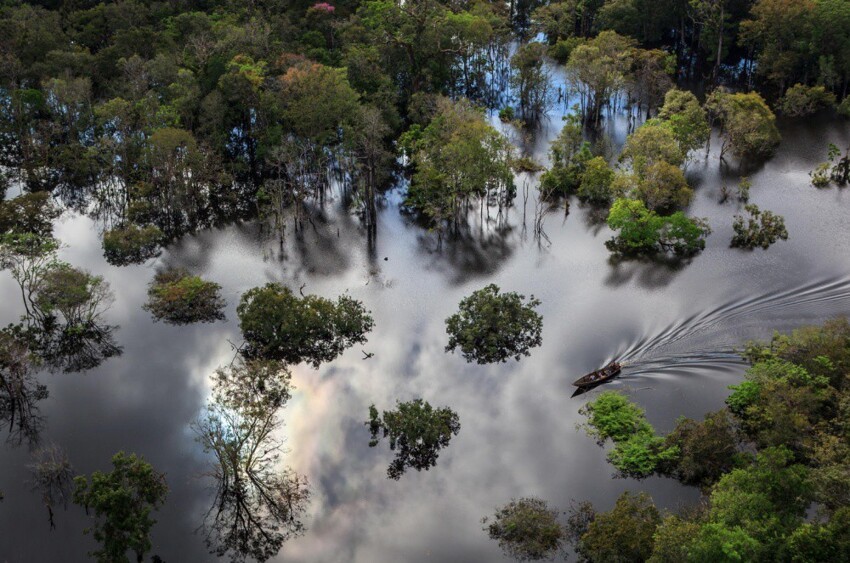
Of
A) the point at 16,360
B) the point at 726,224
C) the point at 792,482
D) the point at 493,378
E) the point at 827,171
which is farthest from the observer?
the point at 827,171

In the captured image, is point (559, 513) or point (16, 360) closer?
point (559, 513)

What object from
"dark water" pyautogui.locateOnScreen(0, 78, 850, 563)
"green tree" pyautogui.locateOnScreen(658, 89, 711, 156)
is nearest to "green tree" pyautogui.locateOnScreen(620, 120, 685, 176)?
"green tree" pyautogui.locateOnScreen(658, 89, 711, 156)

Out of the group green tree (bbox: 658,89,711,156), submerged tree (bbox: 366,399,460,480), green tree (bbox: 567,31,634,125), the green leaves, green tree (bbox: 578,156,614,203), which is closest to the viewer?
the green leaves

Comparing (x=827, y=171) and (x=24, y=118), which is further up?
(x=24, y=118)

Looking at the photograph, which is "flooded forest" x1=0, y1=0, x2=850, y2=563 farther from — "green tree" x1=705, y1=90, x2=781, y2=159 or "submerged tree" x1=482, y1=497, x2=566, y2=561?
"green tree" x1=705, y1=90, x2=781, y2=159

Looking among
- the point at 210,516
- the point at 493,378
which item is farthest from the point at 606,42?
the point at 210,516

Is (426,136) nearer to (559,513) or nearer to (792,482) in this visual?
(559,513)
